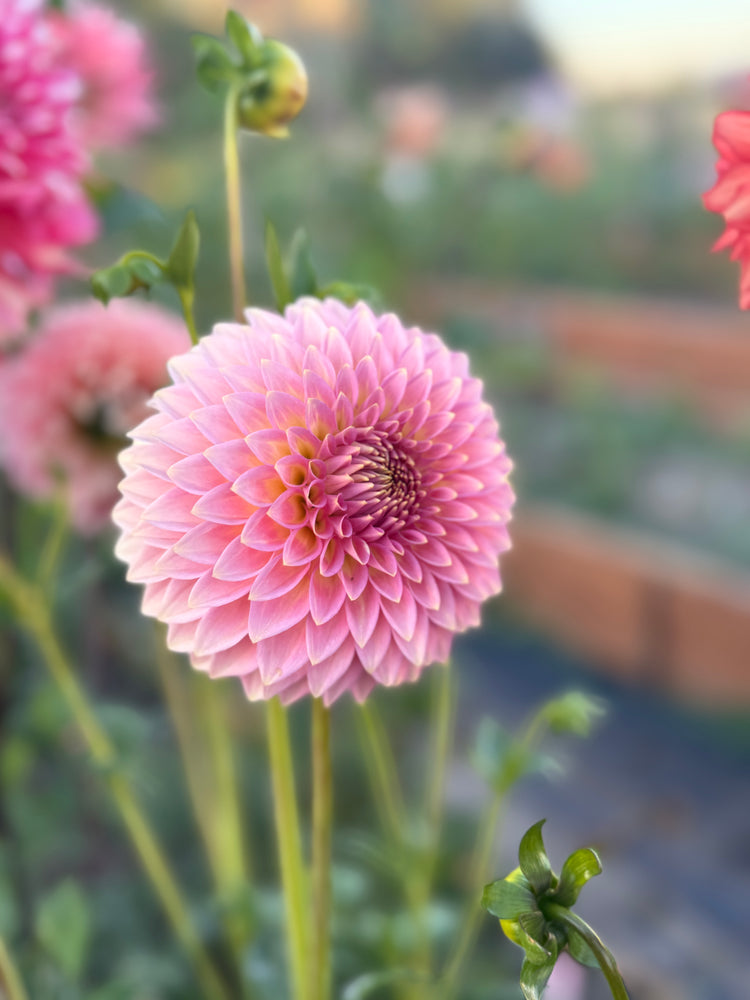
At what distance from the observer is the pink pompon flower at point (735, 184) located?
222 mm

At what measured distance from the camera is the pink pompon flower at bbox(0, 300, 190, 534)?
0.38m

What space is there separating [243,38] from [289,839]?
20 centimetres

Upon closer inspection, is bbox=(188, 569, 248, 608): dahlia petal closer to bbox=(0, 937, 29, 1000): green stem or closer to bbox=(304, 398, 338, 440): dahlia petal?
bbox=(304, 398, 338, 440): dahlia petal

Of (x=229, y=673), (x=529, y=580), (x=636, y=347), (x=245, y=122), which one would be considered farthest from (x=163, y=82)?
(x=229, y=673)

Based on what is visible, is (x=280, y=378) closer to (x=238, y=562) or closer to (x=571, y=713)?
(x=238, y=562)

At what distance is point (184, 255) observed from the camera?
8.9 inches

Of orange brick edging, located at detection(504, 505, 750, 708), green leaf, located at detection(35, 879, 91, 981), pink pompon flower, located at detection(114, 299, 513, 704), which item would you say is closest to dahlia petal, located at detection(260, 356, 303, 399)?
pink pompon flower, located at detection(114, 299, 513, 704)

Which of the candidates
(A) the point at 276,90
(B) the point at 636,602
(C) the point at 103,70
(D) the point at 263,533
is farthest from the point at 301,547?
(B) the point at 636,602

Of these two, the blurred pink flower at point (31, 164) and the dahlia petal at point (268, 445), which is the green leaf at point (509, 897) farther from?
the blurred pink flower at point (31, 164)

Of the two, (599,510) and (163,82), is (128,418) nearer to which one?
(163,82)

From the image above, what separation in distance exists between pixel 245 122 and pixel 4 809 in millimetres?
339

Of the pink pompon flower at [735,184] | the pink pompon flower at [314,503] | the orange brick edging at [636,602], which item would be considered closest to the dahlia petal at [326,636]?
the pink pompon flower at [314,503]

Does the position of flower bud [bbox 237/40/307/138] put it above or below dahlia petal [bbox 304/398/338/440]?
above

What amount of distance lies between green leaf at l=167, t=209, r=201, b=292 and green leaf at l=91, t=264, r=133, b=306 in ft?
0.04
